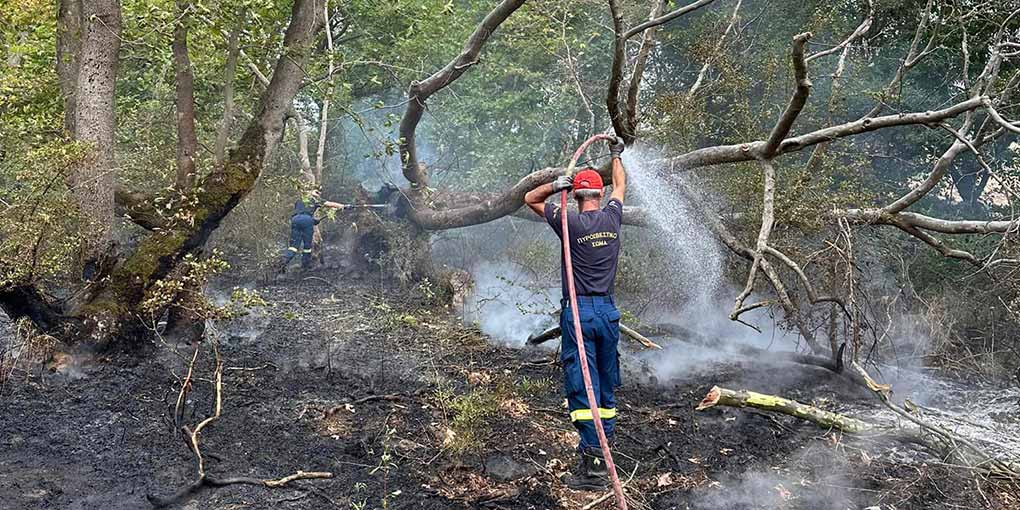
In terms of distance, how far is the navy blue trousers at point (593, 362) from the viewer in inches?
195

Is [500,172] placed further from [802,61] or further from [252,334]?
[802,61]

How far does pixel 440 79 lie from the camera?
31.0 feet

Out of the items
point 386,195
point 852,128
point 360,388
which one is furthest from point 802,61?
point 386,195

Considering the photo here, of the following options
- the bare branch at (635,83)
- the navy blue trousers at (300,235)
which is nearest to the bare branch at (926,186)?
the bare branch at (635,83)

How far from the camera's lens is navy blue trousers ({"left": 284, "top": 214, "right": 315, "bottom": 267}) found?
1211 cm

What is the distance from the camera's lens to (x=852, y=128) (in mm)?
6152

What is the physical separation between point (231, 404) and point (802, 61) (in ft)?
16.6

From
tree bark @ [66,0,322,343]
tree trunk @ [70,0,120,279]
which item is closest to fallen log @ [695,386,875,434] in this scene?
tree bark @ [66,0,322,343]

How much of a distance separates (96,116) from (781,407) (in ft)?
20.5

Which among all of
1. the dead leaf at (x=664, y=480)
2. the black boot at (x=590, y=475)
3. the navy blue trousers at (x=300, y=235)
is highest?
the navy blue trousers at (x=300, y=235)

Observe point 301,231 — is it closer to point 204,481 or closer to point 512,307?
point 512,307

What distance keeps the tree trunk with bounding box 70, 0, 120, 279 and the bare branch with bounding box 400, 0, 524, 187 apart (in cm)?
284

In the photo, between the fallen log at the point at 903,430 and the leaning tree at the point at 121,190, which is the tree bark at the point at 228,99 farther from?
the fallen log at the point at 903,430

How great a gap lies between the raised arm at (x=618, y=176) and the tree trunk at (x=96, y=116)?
4339 mm
